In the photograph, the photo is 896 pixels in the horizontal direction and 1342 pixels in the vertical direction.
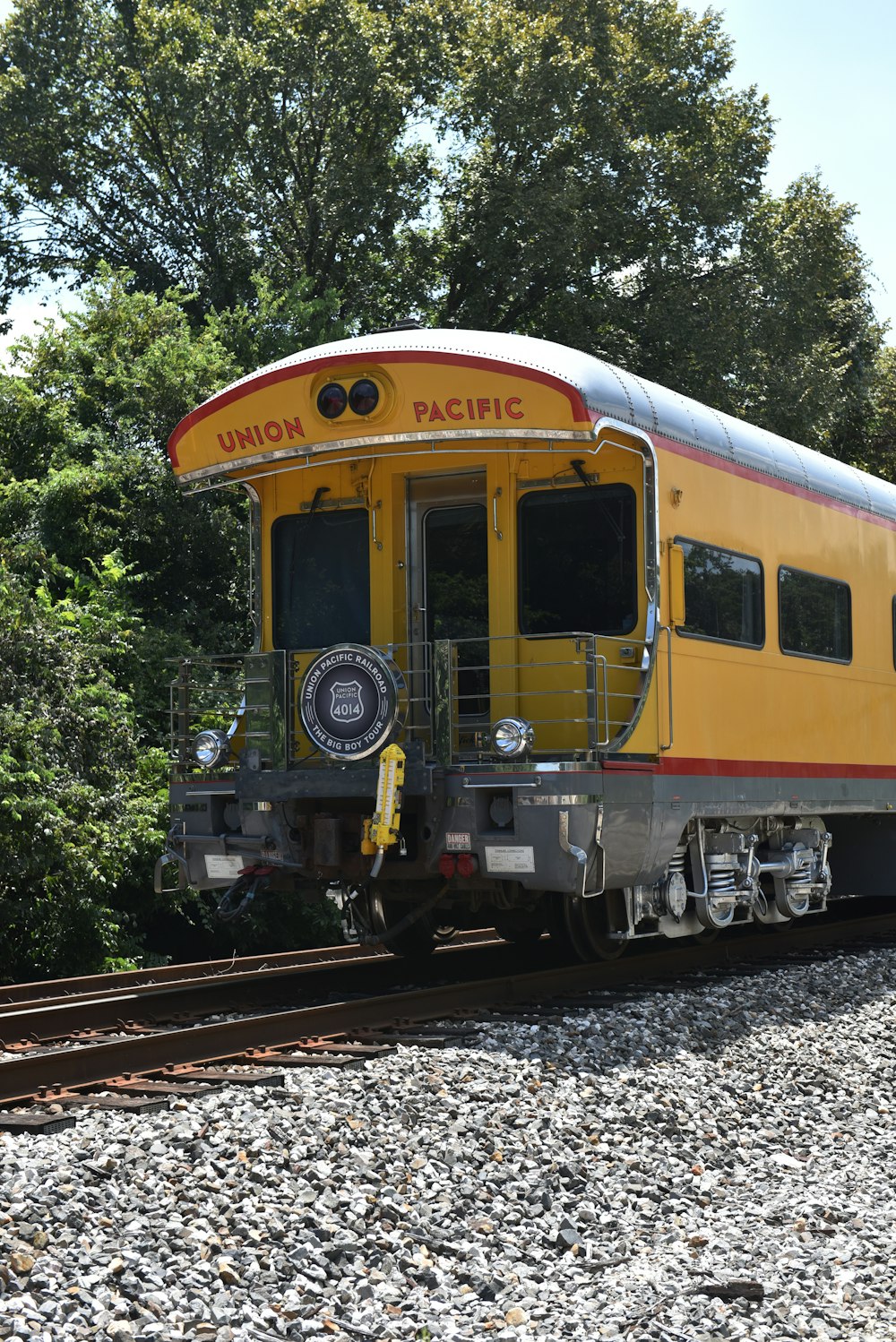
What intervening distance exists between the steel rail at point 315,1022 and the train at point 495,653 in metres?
0.38

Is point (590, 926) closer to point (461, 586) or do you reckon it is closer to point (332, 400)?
point (461, 586)

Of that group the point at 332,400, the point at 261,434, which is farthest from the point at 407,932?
the point at 332,400

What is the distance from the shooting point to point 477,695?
9.50 metres

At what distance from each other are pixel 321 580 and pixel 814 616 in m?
4.02

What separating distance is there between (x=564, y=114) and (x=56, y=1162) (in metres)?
21.2

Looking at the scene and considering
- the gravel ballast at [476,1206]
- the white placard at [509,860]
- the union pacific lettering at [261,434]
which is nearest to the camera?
the gravel ballast at [476,1206]

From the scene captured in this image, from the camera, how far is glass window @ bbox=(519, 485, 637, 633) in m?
9.55

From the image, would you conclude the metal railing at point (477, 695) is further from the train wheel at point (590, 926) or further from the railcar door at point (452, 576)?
the train wheel at point (590, 926)

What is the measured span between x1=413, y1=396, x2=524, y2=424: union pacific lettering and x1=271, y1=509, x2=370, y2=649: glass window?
4.25 feet

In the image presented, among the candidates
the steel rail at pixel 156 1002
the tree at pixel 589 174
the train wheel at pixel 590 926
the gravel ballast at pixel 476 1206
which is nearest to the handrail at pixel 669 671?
the train wheel at pixel 590 926

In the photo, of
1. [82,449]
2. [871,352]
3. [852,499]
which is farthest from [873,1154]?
[871,352]

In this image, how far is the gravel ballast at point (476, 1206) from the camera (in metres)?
4.49

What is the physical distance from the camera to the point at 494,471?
9922mm

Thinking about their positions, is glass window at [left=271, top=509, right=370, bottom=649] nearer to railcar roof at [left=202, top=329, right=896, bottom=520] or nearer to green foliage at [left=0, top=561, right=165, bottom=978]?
railcar roof at [left=202, top=329, right=896, bottom=520]
